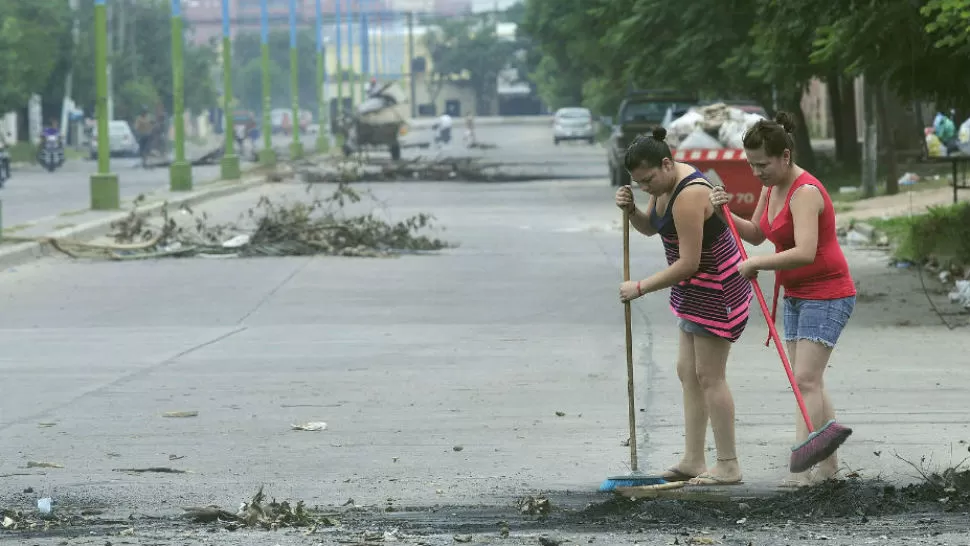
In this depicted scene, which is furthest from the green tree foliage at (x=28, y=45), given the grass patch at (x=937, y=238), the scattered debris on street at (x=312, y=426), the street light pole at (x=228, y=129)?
the scattered debris on street at (x=312, y=426)

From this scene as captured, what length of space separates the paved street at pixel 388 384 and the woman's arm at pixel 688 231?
965 mm

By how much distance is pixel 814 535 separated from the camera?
646 cm

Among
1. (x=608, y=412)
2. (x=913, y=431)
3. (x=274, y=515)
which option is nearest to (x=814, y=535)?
(x=274, y=515)

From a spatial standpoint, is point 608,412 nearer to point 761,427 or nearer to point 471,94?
point 761,427

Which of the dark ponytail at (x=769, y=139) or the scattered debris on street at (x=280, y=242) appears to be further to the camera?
the scattered debris on street at (x=280, y=242)

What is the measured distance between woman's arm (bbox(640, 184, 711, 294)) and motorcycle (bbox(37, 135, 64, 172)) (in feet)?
162

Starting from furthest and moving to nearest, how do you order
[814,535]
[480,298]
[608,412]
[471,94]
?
[471,94]
[480,298]
[608,412]
[814,535]

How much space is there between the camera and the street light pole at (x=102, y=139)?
101 feet

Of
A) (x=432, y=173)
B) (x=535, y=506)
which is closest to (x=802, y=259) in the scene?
(x=535, y=506)

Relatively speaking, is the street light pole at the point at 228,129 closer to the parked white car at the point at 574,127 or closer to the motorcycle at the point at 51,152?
the motorcycle at the point at 51,152

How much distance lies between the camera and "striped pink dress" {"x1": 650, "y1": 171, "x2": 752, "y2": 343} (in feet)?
23.7

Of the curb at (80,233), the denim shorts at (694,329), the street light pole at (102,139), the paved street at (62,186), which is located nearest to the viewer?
the denim shorts at (694,329)

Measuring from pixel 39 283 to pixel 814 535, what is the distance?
43.8 feet

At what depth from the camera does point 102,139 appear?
32.3 meters
